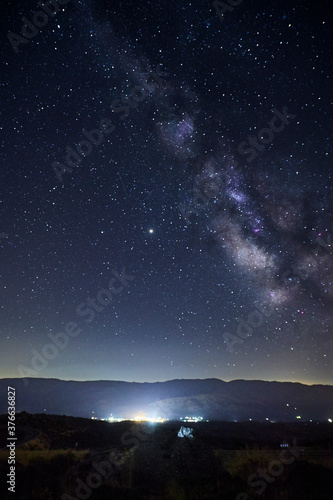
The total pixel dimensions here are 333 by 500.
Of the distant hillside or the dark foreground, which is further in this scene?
the distant hillside

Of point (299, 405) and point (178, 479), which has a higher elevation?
Result: point (178, 479)

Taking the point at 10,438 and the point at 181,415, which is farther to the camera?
the point at 181,415

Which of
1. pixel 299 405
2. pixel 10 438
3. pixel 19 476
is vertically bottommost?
pixel 299 405

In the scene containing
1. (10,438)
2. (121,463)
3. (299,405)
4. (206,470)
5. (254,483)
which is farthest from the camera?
(299,405)

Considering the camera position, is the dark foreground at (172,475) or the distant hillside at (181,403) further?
the distant hillside at (181,403)

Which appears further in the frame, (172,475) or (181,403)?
(181,403)

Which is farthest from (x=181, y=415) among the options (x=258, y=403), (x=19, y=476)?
(x=19, y=476)

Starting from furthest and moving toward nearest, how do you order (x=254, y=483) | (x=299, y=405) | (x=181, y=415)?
(x=299, y=405)
(x=181, y=415)
(x=254, y=483)

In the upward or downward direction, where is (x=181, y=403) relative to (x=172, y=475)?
downward

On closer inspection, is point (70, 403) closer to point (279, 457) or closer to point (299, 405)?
point (299, 405)

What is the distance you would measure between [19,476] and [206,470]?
6.14 m

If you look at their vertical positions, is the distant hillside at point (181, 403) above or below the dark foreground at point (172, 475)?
below

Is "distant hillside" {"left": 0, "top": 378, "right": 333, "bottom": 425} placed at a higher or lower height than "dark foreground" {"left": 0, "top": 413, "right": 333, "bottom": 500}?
lower

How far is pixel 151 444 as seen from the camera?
34.9 ft
